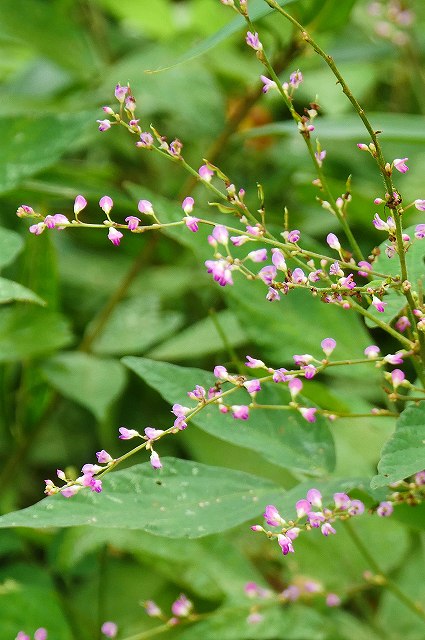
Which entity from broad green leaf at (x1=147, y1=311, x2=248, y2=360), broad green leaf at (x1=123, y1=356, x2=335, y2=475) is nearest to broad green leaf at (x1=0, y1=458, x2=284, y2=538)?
broad green leaf at (x1=123, y1=356, x2=335, y2=475)

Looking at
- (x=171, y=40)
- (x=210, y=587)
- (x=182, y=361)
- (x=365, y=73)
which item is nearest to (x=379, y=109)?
(x=365, y=73)

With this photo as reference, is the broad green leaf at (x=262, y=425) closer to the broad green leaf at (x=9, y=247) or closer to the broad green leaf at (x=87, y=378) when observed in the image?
the broad green leaf at (x=9, y=247)

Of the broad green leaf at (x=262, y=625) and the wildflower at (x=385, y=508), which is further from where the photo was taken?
the broad green leaf at (x=262, y=625)

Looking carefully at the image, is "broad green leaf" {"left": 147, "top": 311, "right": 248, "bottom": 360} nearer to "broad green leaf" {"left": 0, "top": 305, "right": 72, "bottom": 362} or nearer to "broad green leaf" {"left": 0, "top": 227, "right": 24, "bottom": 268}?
"broad green leaf" {"left": 0, "top": 305, "right": 72, "bottom": 362}

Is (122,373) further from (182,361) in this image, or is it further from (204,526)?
(204,526)

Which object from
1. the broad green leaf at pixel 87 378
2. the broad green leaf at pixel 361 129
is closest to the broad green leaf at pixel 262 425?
the broad green leaf at pixel 87 378

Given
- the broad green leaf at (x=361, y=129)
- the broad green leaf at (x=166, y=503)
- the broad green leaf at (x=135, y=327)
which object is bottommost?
the broad green leaf at (x=135, y=327)
